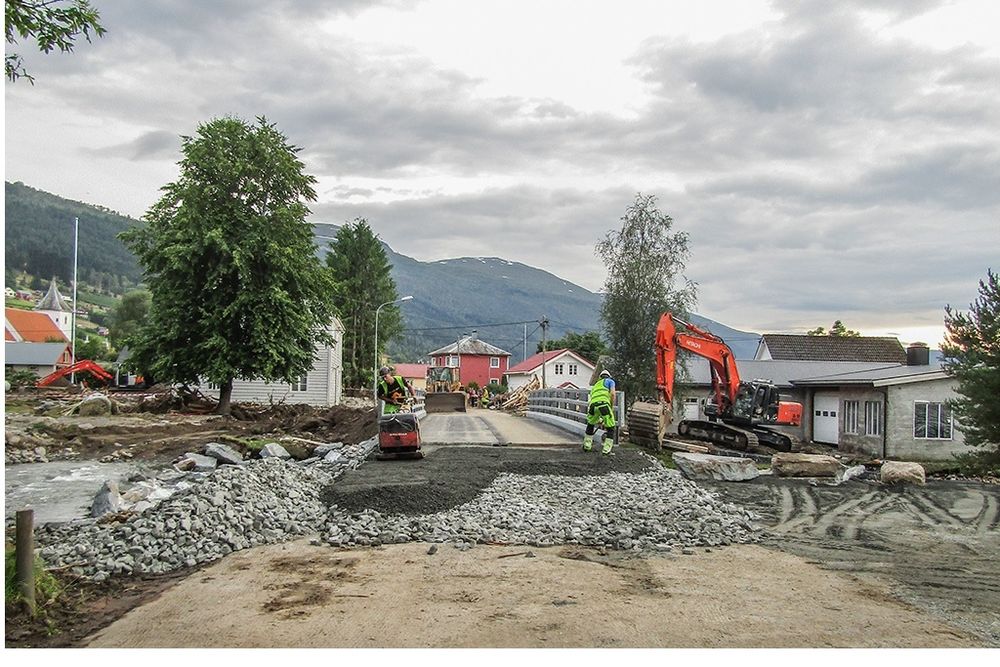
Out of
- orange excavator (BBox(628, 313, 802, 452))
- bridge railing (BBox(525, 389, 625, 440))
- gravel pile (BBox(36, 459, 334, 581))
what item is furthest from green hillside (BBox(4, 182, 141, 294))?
gravel pile (BBox(36, 459, 334, 581))

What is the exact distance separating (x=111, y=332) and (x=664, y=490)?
240 ft

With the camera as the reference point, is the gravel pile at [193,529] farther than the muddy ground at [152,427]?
No

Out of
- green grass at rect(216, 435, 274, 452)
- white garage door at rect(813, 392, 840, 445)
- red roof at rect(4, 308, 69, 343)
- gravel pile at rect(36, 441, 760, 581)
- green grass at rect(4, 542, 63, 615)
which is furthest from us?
red roof at rect(4, 308, 69, 343)

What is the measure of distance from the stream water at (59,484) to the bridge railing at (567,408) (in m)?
8.47

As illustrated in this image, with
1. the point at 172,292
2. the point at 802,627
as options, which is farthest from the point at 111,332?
the point at 802,627

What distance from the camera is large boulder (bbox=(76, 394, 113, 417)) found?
86.2ft

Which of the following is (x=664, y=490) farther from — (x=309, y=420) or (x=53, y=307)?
(x=53, y=307)

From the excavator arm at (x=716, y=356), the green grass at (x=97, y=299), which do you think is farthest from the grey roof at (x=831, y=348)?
the green grass at (x=97, y=299)

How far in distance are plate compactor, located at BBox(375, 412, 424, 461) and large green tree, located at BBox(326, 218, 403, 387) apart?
43560 mm

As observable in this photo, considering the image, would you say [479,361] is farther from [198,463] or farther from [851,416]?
[198,463]

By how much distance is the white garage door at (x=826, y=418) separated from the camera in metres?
32.9

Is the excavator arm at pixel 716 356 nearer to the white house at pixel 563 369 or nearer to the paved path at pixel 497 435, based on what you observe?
the paved path at pixel 497 435

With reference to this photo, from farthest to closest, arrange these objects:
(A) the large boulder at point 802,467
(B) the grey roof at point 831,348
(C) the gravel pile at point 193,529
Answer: (B) the grey roof at point 831,348
(A) the large boulder at point 802,467
(C) the gravel pile at point 193,529

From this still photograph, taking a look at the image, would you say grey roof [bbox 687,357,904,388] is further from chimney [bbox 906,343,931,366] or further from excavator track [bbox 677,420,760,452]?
excavator track [bbox 677,420,760,452]
